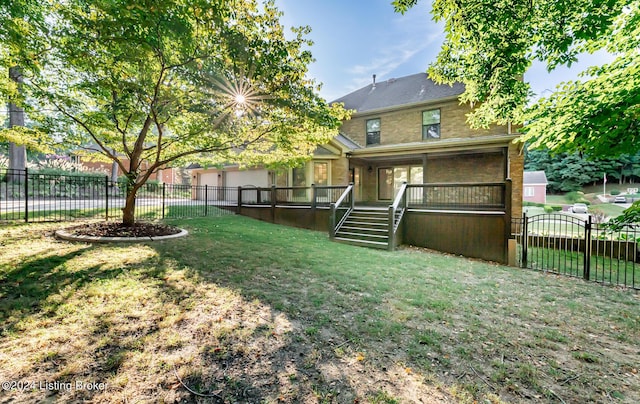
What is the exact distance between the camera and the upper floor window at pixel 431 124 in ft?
47.1

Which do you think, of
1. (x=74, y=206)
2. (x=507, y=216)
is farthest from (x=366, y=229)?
(x=74, y=206)

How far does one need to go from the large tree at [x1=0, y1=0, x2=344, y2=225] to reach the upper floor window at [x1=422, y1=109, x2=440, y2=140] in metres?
8.55

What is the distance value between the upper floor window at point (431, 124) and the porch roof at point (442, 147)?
5.08 ft

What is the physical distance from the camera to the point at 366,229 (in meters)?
9.63

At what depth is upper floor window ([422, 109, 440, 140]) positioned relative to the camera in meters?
14.4

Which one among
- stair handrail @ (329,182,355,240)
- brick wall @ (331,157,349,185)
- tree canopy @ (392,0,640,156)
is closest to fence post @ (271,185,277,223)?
brick wall @ (331,157,349,185)

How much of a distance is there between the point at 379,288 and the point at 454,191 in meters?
9.52

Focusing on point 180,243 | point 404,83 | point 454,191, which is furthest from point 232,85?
point 404,83

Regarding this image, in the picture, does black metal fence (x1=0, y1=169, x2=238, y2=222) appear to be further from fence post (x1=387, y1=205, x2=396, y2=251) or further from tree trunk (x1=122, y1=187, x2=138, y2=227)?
fence post (x1=387, y1=205, x2=396, y2=251)

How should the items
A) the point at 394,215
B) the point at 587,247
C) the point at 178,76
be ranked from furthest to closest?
1. the point at 394,215
2. the point at 178,76
3. the point at 587,247

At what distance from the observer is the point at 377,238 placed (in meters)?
9.09

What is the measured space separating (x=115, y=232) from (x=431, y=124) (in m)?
14.6

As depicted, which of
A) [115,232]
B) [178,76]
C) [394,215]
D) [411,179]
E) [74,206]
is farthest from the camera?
[411,179]

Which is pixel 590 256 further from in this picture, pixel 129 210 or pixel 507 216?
pixel 129 210
